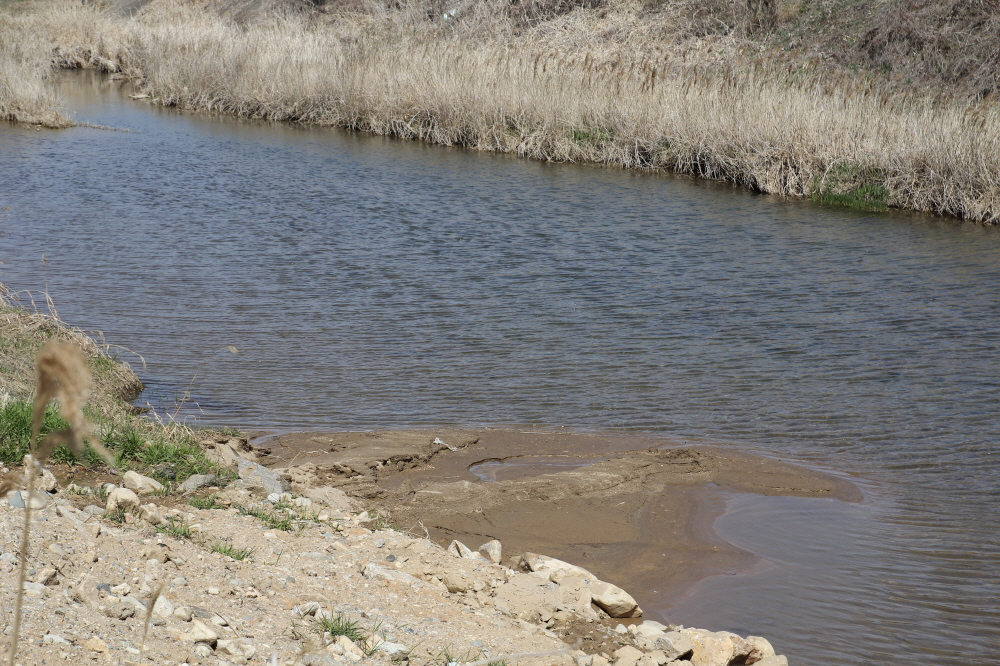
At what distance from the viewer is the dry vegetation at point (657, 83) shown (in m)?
15.5

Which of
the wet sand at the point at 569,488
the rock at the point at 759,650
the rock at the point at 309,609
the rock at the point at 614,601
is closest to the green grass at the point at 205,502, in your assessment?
the wet sand at the point at 569,488

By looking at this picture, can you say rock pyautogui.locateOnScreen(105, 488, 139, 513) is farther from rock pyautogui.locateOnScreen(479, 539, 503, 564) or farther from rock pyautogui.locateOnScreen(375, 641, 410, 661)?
rock pyautogui.locateOnScreen(479, 539, 503, 564)

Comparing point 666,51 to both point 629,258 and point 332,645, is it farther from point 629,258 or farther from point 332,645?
point 332,645

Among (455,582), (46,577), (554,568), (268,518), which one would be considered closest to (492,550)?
(554,568)

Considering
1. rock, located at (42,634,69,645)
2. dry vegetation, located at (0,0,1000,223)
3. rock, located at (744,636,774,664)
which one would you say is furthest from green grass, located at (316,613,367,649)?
dry vegetation, located at (0,0,1000,223)

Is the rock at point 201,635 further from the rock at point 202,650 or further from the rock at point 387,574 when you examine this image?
the rock at point 387,574

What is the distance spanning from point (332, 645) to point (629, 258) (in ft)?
29.5

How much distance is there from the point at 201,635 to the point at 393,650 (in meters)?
0.63

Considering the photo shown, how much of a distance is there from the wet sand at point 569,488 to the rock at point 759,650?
64cm

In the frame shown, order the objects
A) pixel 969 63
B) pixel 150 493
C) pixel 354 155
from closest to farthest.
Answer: pixel 150 493, pixel 354 155, pixel 969 63

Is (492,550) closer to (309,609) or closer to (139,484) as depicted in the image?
(309,609)

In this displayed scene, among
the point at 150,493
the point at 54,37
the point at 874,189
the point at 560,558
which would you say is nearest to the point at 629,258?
the point at 874,189

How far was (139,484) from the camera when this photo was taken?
416cm

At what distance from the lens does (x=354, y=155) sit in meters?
18.9
